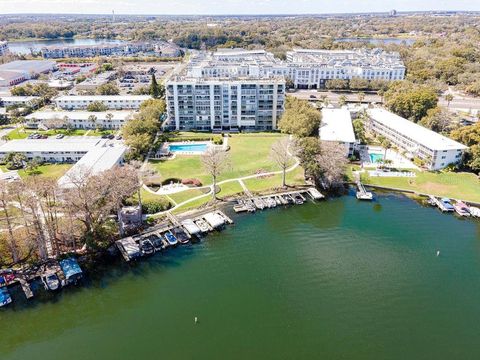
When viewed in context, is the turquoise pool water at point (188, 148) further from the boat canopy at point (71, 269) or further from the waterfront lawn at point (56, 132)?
the boat canopy at point (71, 269)

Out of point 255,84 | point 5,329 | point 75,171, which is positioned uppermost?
point 255,84

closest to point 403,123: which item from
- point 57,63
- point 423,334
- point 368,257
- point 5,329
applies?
point 368,257

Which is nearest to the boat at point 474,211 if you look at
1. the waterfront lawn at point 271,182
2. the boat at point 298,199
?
the boat at point 298,199

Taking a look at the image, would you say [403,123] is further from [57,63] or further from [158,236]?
[57,63]

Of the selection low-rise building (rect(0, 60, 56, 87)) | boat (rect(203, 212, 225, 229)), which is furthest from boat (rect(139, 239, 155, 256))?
low-rise building (rect(0, 60, 56, 87))

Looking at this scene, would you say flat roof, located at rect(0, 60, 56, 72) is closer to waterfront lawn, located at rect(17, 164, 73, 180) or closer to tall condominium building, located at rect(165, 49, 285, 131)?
tall condominium building, located at rect(165, 49, 285, 131)

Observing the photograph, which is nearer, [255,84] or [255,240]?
[255,240]
